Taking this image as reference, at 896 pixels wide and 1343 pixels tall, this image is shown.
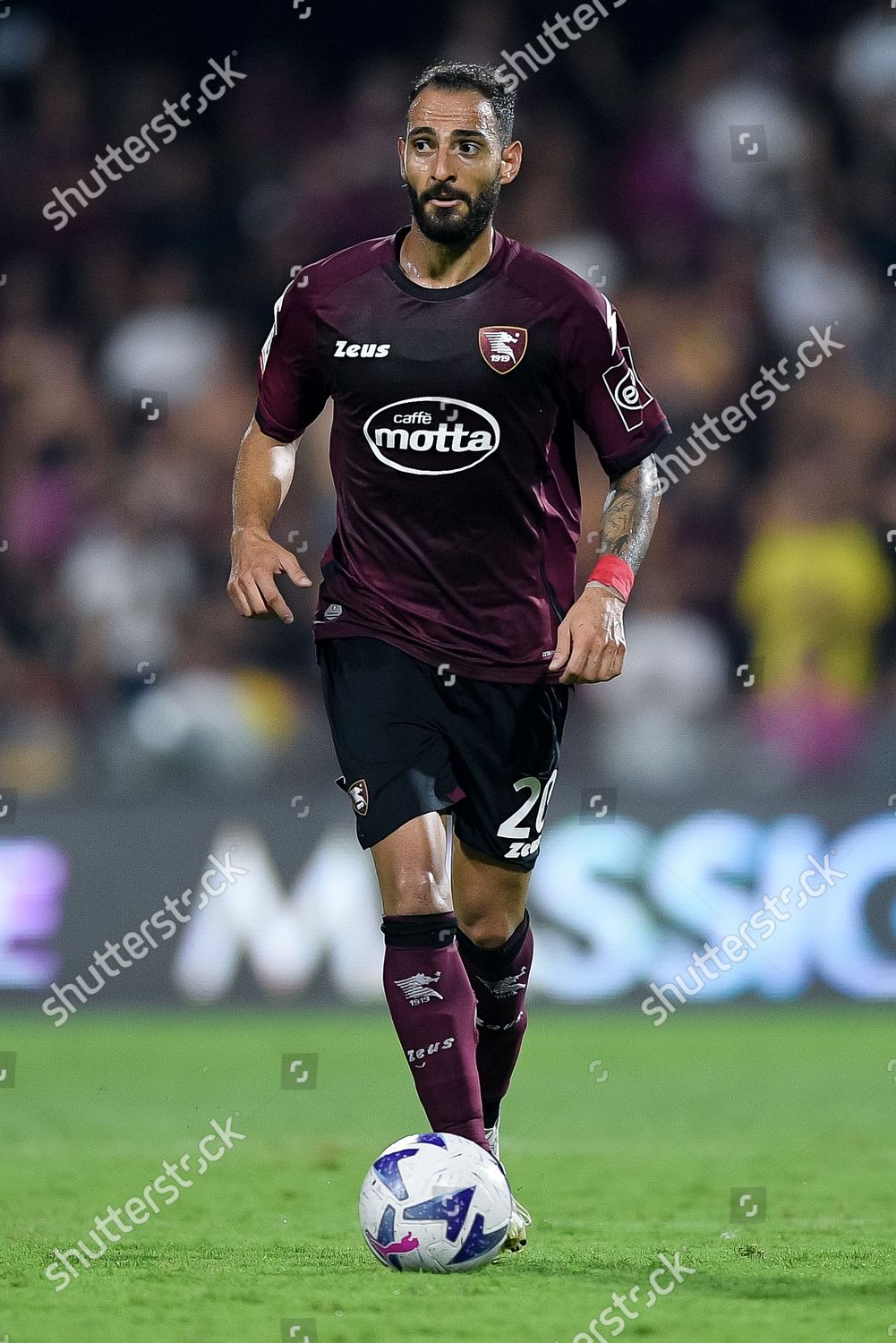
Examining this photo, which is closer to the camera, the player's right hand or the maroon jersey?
the player's right hand

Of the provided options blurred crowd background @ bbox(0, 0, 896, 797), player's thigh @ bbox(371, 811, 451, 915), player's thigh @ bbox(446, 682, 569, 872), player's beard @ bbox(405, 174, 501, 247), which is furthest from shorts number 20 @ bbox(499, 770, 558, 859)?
blurred crowd background @ bbox(0, 0, 896, 797)

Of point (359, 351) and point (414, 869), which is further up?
Answer: point (359, 351)

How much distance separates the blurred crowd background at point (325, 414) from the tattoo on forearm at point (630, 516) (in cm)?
453

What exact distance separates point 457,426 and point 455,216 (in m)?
0.47

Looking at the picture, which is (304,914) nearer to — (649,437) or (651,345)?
(651,345)

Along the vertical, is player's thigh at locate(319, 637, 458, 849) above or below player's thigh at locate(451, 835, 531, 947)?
above

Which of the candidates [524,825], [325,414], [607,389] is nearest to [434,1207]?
[524,825]

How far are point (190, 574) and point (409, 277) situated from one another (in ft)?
20.4

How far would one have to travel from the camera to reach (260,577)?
443cm

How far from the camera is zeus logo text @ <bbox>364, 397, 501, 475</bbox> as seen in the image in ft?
15.0

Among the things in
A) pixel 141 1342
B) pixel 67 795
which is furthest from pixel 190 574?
pixel 141 1342

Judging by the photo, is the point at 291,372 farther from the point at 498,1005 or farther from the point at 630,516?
the point at 498,1005

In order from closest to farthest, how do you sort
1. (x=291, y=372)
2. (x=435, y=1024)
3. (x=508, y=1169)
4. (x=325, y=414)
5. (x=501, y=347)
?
(x=435, y=1024) → (x=501, y=347) → (x=291, y=372) → (x=508, y=1169) → (x=325, y=414)

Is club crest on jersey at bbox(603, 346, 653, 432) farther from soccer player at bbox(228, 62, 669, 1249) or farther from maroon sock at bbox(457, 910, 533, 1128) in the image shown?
maroon sock at bbox(457, 910, 533, 1128)
